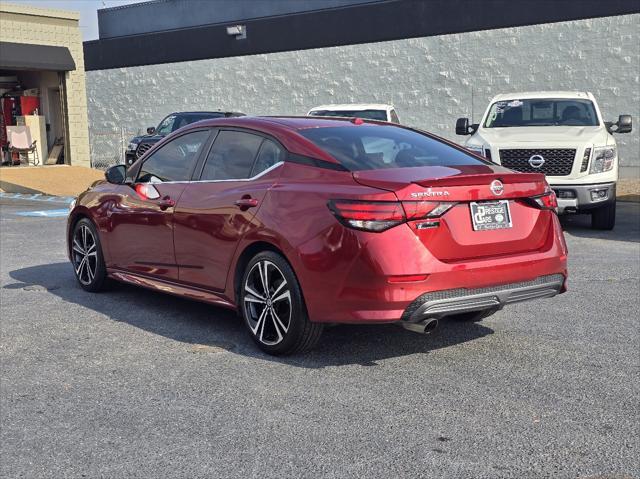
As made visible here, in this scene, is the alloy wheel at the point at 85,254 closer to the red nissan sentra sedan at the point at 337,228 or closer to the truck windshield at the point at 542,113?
the red nissan sentra sedan at the point at 337,228

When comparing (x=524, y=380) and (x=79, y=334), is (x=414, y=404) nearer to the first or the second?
(x=524, y=380)

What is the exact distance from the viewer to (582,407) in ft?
15.8

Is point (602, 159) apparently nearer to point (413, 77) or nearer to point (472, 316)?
point (472, 316)

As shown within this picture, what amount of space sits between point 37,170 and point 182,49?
28.9 ft

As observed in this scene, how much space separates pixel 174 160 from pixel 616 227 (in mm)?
8368

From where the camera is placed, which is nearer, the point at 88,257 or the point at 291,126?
the point at 291,126

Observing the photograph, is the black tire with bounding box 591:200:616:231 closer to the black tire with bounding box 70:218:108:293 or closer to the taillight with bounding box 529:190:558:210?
the taillight with bounding box 529:190:558:210

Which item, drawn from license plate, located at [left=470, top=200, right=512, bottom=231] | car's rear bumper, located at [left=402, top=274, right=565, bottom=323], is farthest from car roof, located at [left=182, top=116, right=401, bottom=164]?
car's rear bumper, located at [left=402, top=274, right=565, bottom=323]

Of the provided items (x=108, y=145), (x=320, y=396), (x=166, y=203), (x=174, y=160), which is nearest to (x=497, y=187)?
(x=320, y=396)

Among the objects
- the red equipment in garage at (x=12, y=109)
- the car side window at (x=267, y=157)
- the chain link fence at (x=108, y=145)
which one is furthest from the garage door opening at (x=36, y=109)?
the car side window at (x=267, y=157)

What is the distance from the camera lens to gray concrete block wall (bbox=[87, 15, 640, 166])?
22719 mm

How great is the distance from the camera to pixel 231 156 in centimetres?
656

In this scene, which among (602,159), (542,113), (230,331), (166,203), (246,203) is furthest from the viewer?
(542,113)

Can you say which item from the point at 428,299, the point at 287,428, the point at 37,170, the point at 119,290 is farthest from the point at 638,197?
the point at 37,170
